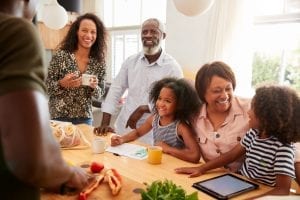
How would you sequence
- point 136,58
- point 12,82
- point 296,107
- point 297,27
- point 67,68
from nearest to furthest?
point 12,82 → point 296,107 → point 67,68 → point 136,58 → point 297,27

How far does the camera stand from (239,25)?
350cm

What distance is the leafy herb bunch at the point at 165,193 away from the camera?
1.12m

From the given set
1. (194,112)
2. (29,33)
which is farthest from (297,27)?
(29,33)

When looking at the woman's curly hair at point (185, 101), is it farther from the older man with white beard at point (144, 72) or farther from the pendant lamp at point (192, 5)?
the older man with white beard at point (144, 72)

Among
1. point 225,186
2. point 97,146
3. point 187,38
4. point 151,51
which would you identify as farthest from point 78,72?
point 187,38

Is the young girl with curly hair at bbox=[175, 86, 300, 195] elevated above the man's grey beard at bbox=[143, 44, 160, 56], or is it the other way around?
the man's grey beard at bbox=[143, 44, 160, 56]

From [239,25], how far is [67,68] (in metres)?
2.03

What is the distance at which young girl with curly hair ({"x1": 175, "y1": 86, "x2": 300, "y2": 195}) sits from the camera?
1410 mm

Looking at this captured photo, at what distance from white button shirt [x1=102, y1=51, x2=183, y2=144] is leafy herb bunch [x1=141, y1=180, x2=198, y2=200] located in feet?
4.81

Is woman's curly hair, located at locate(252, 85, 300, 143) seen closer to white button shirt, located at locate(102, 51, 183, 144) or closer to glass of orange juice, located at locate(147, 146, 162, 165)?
glass of orange juice, located at locate(147, 146, 162, 165)

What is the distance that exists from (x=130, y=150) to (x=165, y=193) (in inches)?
31.2

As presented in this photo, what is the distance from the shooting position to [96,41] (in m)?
2.67

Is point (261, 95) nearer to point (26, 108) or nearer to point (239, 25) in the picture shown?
point (26, 108)

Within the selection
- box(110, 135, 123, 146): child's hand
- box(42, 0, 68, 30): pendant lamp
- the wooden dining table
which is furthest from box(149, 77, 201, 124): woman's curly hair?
box(42, 0, 68, 30): pendant lamp
